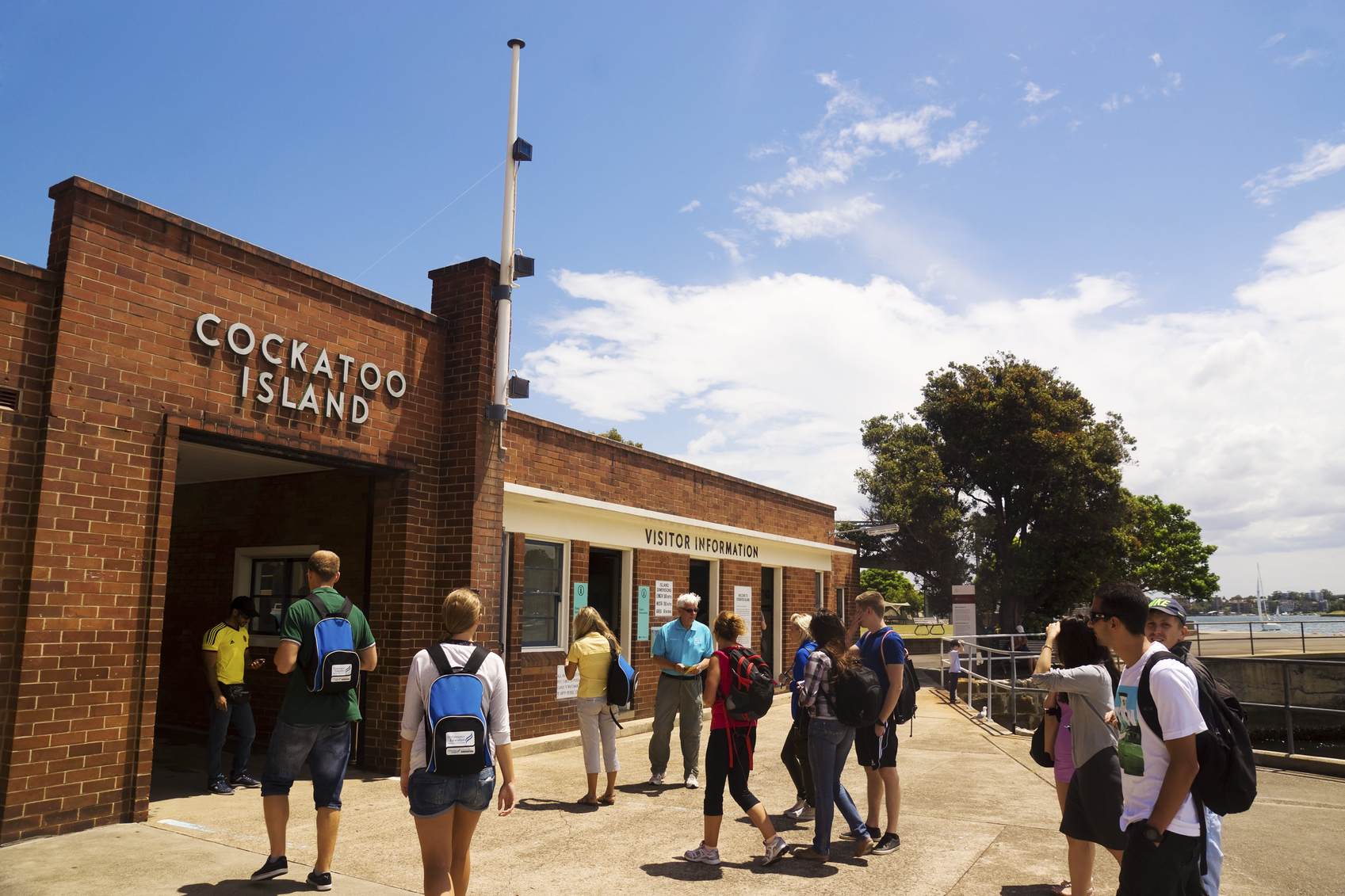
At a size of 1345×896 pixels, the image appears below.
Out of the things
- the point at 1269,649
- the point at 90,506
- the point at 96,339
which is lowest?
the point at 1269,649

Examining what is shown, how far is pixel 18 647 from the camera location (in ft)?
18.9

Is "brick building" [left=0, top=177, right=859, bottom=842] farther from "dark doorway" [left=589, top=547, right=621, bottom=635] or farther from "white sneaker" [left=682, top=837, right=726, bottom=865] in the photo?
"white sneaker" [left=682, top=837, right=726, bottom=865]

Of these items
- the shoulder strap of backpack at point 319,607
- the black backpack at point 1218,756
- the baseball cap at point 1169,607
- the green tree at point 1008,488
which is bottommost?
the black backpack at point 1218,756

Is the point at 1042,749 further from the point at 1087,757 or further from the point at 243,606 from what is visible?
the point at 243,606

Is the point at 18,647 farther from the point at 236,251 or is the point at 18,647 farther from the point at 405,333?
the point at 405,333

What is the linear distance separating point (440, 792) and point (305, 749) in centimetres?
165

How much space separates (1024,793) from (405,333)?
724 centimetres

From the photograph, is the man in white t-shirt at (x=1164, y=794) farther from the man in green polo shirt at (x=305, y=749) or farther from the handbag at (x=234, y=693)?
the handbag at (x=234, y=693)

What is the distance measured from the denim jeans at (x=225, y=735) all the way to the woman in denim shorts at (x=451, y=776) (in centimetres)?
447

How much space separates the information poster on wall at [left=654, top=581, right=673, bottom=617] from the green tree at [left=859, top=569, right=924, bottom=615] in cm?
6634

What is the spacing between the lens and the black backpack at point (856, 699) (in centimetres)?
541

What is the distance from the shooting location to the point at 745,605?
50.5 feet

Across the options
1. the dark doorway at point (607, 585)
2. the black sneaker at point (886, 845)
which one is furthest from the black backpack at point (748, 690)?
the dark doorway at point (607, 585)

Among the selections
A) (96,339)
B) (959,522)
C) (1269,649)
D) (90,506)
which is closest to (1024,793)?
(90,506)
